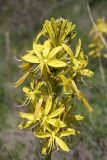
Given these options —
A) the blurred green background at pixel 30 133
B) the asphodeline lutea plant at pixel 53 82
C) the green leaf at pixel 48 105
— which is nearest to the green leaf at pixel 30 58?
the asphodeline lutea plant at pixel 53 82

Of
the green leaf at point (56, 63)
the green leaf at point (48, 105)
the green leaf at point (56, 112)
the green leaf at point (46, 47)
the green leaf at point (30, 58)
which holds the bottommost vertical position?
the green leaf at point (56, 112)

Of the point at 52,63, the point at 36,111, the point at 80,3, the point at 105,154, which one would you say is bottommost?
the point at 105,154

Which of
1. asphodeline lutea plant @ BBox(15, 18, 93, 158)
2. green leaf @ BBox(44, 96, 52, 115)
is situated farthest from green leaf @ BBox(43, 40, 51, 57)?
green leaf @ BBox(44, 96, 52, 115)

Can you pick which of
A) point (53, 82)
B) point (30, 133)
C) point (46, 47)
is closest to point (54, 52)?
point (46, 47)

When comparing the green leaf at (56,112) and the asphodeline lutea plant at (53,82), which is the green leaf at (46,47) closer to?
the asphodeline lutea plant at (53,82)

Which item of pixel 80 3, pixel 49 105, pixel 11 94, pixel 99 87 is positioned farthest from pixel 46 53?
pixel 80 3

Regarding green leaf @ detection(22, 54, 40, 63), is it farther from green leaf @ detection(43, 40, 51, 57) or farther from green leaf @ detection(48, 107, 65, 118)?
green leaf @ detection(48, 107, 65, 118)

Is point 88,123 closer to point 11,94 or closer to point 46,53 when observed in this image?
point 11,94

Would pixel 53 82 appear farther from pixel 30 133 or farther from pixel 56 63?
pixel 30 133
